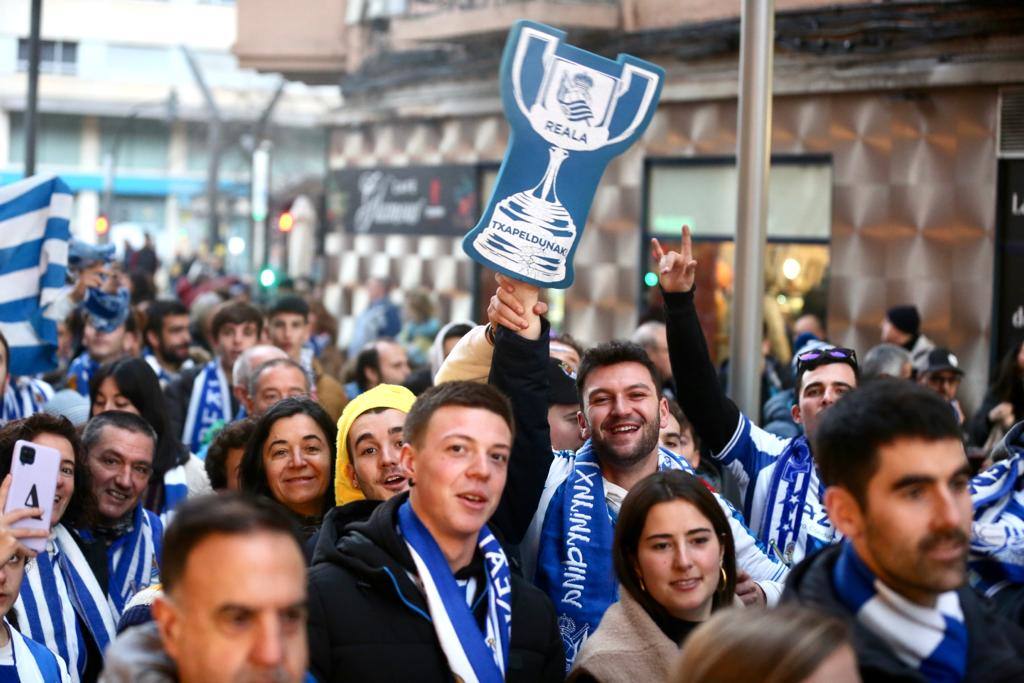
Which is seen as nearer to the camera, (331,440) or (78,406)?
(331,440)

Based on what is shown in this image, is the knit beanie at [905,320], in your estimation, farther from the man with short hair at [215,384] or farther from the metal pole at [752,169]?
the metal pole at [752,169]

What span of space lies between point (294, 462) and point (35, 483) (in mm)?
1038

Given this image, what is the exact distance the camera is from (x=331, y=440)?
557cm

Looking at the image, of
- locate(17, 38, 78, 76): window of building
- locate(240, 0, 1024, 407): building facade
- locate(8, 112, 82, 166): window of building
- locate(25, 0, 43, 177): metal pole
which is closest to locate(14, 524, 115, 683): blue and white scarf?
locate(25, 0, 43, 177): metal pole

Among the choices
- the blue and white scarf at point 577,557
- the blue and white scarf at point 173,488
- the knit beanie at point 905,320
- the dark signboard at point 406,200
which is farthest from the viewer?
the dark signboard at point 406,200

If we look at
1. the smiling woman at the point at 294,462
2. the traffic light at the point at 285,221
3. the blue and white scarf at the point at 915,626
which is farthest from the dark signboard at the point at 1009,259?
the traffic light at the point at 285,221

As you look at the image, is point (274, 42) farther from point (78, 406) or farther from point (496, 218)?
point (496, 218)

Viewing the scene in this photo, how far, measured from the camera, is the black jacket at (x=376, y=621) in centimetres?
368

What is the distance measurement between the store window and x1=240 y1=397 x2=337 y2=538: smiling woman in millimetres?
6507

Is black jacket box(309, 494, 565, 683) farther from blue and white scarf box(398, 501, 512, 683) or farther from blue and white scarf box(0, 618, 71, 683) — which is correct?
blue and white scarf box(0, 618, 71, 683)

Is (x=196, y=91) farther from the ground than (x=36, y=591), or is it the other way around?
(x=196, y=91)

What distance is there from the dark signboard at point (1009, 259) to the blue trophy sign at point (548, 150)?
7852 mm

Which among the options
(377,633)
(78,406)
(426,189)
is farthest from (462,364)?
(426,189)

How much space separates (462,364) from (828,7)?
8.72m
